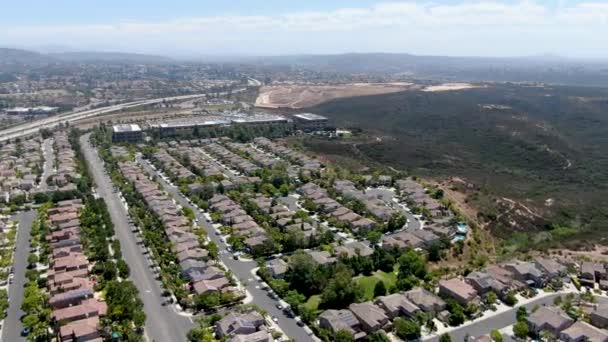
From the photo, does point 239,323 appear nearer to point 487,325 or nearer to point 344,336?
point 344,336

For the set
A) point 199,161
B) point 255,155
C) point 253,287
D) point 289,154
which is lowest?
point 253,287

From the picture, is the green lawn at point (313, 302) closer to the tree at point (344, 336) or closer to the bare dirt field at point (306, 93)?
the tree at point (344, 336)

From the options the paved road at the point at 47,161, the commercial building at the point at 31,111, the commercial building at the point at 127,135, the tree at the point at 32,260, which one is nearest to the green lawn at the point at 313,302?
the tree at the point at 32,260

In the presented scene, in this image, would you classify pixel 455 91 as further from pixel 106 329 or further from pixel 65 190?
pixel 106 329

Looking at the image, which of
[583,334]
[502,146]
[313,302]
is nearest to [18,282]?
[313,302]

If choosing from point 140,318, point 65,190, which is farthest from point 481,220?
point 65,190

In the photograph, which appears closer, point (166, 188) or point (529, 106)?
point (166, 188)
